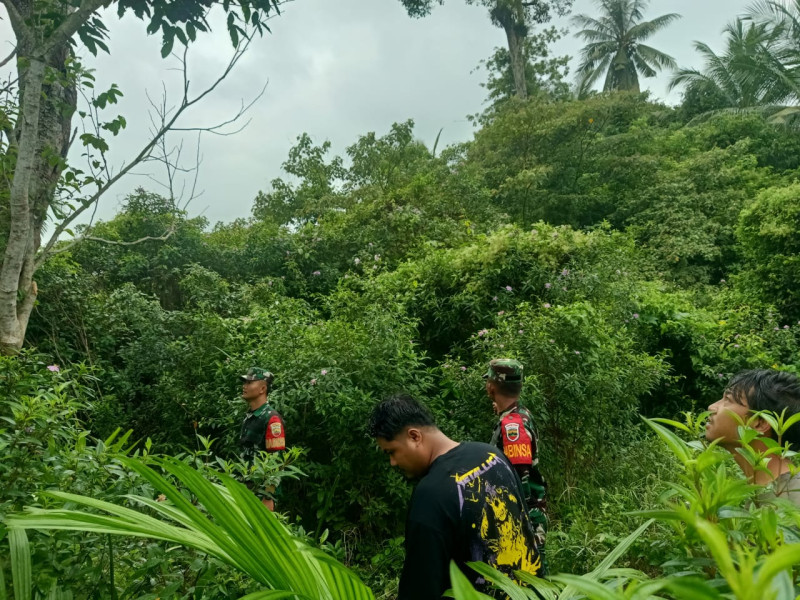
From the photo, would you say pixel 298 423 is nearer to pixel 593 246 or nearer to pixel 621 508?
→ pixel 621 508

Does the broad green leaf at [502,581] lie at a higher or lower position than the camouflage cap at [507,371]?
lower

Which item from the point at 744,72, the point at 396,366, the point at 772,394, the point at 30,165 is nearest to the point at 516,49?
the point at 744,72

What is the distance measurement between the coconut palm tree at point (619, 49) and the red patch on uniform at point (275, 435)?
24.3 m

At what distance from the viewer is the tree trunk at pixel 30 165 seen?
3.04 m

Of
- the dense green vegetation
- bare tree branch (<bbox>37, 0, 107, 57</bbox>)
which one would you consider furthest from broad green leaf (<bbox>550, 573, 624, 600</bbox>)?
bare tree branch (<bbox>37, 0, 107, 57</bbox>)

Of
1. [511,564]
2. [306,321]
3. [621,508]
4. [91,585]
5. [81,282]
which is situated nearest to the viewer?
[91,585]

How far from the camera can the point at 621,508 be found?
3.69 meters

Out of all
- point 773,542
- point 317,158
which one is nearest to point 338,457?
point 773,542

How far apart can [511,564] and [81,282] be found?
729 centimetres

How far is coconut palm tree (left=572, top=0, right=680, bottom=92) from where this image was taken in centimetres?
2384

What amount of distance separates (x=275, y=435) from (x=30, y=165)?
2.18 metres

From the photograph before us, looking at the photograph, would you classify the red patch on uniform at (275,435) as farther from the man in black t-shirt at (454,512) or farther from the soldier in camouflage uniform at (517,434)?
the man in black t-shirt at (454,512)

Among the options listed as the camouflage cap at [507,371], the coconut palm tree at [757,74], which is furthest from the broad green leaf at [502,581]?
the coconut palm tree at [757,74]

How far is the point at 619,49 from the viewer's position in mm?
24078
